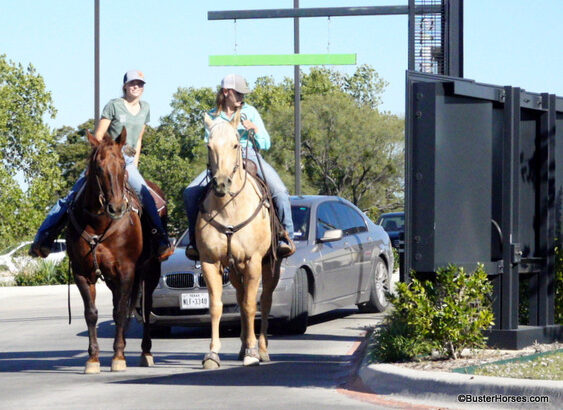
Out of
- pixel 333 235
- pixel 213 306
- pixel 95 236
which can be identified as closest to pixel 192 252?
pixel 213 306

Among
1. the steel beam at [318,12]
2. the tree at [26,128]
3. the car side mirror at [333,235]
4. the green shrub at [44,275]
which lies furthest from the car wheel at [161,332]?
the tree at [26,128]

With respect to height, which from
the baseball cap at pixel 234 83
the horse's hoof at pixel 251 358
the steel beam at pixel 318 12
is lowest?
the horse's hoof at pixel 251 358

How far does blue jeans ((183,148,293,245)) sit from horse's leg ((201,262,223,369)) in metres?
0.56

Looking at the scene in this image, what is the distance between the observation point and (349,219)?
16875 millimetres

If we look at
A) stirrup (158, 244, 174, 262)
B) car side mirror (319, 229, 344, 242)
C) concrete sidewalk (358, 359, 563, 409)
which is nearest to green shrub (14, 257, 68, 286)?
car side mirror (319, 229, 344, 242)

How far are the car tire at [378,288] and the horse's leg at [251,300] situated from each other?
613cm

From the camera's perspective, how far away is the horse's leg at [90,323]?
427 inches

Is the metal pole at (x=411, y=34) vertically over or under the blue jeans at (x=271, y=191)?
over

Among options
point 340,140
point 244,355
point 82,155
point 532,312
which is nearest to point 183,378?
point 244,355

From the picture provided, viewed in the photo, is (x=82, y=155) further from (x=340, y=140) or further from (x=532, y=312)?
(x=532, y=312)

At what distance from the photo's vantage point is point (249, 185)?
1105cm

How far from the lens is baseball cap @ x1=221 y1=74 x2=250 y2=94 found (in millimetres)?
11039

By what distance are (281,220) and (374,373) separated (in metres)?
2.91

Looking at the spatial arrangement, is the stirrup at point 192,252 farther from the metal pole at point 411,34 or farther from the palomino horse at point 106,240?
the metal pole at point 411,34
